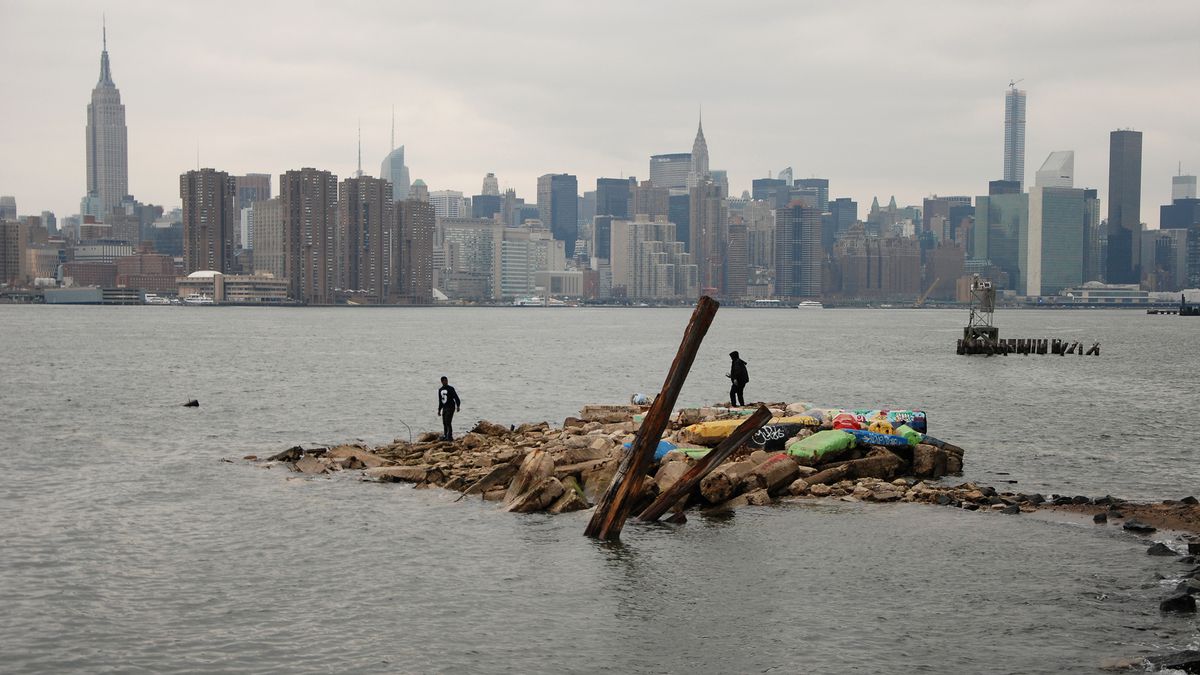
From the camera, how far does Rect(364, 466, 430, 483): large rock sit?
29.8m

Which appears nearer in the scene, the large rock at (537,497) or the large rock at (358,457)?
the large rock at (537,497)

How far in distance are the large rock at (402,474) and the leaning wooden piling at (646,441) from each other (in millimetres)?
7622

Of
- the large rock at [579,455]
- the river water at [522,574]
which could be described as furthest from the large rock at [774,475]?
the large rock at [579,455]

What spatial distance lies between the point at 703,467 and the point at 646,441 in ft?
8.97

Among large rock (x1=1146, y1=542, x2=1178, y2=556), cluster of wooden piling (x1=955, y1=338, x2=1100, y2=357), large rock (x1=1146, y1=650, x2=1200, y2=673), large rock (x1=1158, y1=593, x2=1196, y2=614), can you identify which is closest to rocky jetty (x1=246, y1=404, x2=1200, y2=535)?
large rock (x1=1146, y1=542, x2=1178, y2=556)

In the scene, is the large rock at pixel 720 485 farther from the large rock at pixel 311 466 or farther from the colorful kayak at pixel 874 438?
the large rock at pixel 311 466

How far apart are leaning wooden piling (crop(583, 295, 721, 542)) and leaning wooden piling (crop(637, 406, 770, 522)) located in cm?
154

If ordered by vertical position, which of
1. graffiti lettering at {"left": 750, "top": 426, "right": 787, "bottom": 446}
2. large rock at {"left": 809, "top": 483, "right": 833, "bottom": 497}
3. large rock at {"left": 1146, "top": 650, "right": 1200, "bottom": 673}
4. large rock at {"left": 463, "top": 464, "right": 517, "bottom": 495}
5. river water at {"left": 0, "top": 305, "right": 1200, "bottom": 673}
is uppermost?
graffiti lettering at {"left": 750, "top": 426, "right": 787, "bottom": 446}

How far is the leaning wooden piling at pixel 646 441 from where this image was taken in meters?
21.4

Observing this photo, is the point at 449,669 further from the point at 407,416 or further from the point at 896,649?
the point at 407,416

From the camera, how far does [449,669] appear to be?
16422mm

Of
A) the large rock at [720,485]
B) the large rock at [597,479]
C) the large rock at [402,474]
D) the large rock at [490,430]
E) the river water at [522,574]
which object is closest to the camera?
the river water at [522,574]

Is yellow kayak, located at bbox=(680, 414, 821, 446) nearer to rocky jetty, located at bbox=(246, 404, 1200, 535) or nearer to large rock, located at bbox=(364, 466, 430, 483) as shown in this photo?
rocky jetty, located at bbox=(246, 404, 1200, 535)

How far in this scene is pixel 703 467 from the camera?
24047mm
